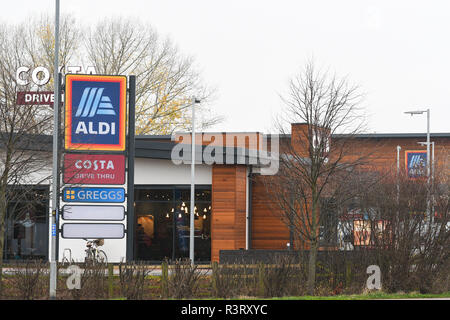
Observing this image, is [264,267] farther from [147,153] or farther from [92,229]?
[147,153]

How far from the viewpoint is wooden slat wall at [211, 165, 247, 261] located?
32.6m

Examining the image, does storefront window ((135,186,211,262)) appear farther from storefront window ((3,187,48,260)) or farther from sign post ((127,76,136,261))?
sign post ((127,76,136,261))

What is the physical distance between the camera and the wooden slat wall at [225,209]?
3262 centimetres

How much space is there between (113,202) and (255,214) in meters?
13.1

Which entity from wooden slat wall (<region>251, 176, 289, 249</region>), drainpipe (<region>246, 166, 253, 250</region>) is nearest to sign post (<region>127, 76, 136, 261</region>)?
drainpipe (<region>246, 166, 253, 250</region>)

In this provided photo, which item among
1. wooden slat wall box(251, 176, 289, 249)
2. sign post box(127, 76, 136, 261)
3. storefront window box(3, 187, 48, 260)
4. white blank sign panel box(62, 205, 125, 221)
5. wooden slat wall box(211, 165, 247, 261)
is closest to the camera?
white blank sign panel box(62, 205, 125, 221)

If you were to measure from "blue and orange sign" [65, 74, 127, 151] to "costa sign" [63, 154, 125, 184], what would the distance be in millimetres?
296

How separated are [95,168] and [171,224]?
9520 mm

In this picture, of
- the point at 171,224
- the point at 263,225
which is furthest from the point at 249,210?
the point at 171,224

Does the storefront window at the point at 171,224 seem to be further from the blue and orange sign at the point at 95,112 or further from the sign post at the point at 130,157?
the blue and orange sign at the point at 95,112

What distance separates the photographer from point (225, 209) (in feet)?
108

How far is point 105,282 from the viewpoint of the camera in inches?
849

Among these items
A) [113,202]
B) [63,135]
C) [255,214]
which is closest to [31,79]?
[63,135]
